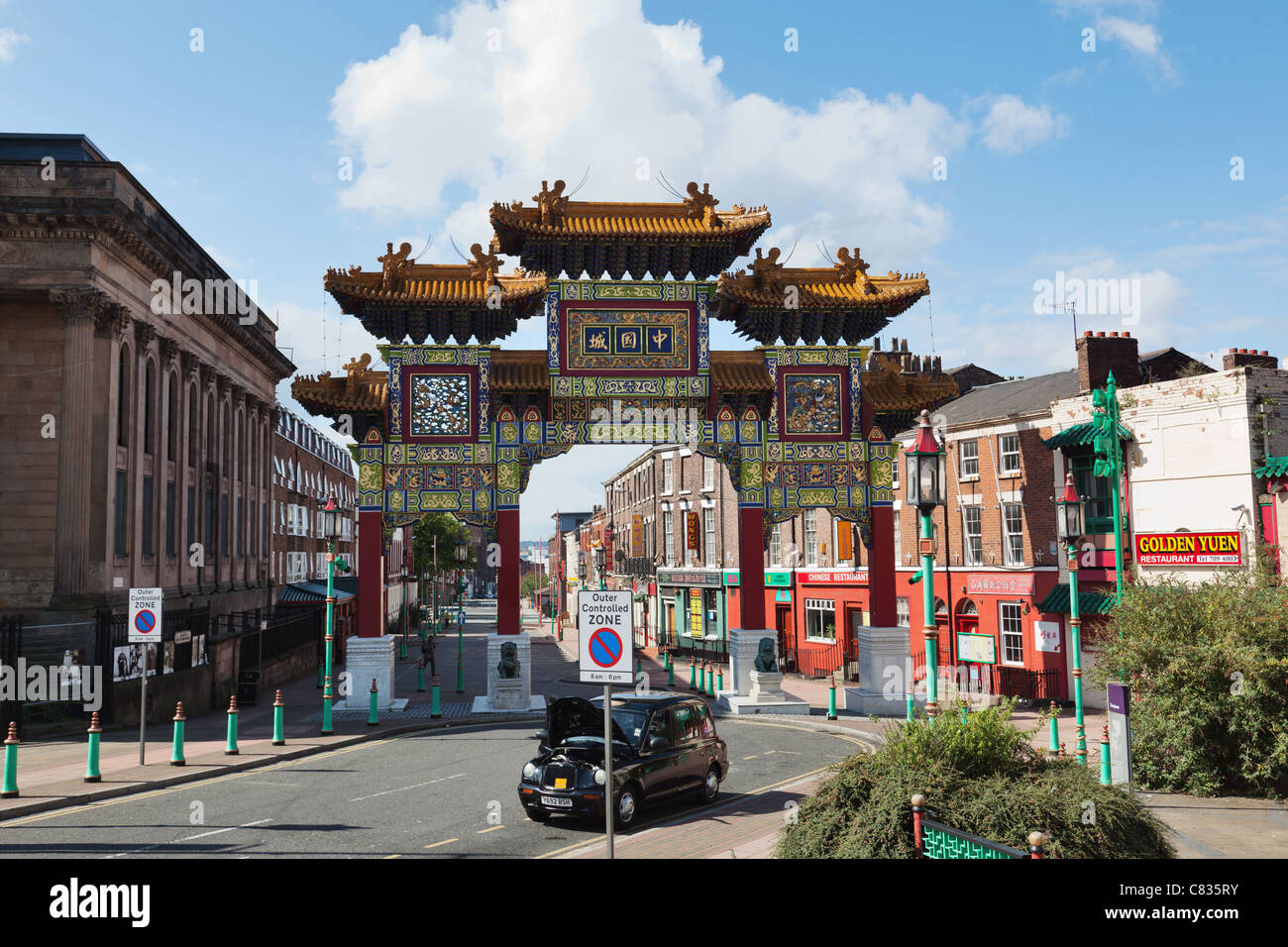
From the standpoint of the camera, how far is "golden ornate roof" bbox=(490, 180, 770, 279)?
2786 centimetres

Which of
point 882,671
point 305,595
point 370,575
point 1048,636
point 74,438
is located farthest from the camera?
point 305,595

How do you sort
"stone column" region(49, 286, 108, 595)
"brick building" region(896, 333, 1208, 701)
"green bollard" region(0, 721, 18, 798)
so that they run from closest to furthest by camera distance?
"green bollard" region(0, 721, 18, 798)
"stone column" region(49, 286, 108, 595)
"brick building" region(896, 333, 1208, 701)

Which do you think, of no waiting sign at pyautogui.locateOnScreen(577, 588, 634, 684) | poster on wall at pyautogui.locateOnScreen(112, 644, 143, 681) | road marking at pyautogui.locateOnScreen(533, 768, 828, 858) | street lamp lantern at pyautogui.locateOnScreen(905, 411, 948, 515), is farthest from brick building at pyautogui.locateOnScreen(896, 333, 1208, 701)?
poster on wall at pyautogui.locateOnScreen(112, 644, 143, 681)

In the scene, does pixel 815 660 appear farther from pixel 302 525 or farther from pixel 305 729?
pixel 302 525

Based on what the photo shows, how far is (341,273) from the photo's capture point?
27078 mm

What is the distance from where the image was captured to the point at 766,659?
28.1 meters

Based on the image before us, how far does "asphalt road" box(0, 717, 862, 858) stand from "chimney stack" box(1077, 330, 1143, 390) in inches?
656

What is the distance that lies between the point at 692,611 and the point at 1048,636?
79.9 feet

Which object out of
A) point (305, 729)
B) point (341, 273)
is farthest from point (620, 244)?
point (305, 729)

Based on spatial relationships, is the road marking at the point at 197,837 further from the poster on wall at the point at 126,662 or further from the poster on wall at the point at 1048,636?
the poster on wall at the point at 1048,636

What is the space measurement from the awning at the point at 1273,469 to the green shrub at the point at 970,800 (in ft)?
58.0

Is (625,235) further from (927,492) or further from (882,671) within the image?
(927,492)

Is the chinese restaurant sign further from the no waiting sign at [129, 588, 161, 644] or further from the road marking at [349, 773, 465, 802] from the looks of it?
the no waiting sign at [129, 588, 161, 644]

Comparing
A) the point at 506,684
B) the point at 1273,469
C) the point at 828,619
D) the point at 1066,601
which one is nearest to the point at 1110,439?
the point at 1273,469
